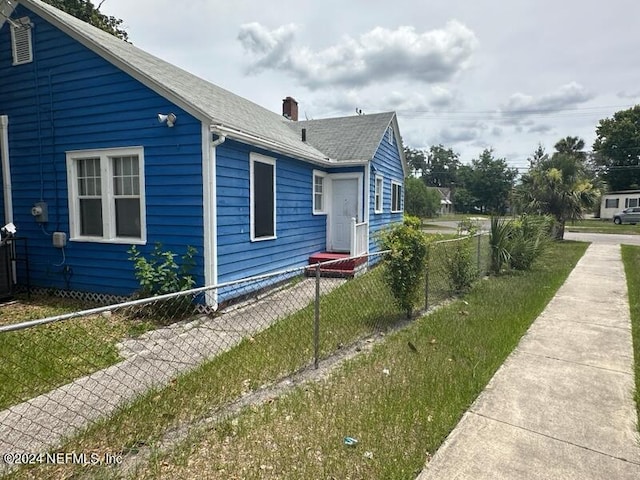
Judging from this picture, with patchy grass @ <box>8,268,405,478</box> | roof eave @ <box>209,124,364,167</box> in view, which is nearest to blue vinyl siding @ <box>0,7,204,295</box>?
roof eave @ <box>209,124,364,167</box>

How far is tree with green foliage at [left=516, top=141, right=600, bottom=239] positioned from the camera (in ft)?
57.7

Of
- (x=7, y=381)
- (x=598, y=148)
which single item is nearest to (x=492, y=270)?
(x=7, y=381)

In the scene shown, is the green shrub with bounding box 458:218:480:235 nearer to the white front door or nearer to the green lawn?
the green lawn

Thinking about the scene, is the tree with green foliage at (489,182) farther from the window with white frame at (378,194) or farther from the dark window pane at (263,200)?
the dark window pane at (263,200)

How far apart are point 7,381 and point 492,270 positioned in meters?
9.75

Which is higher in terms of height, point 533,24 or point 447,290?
point 533,24

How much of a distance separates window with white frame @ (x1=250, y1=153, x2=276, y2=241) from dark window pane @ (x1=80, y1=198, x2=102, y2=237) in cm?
277

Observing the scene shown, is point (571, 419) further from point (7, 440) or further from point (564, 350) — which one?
point (7, 440)

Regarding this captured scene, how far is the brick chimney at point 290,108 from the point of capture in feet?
51.7

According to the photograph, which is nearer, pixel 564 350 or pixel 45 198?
pixel 564 350

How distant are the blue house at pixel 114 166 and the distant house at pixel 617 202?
1818 inches

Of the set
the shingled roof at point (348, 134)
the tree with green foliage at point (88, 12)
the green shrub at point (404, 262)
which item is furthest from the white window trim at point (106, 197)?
the tree with green foliage at point (88, 12)

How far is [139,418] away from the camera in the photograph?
3.01 meters

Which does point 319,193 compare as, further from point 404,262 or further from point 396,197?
point 404,262
